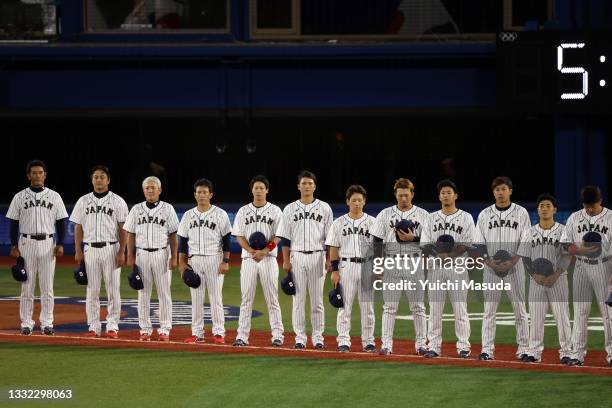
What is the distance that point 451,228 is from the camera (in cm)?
1174

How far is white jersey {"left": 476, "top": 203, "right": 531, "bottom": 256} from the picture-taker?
11.6 meters

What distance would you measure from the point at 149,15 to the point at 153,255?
11.5 meters

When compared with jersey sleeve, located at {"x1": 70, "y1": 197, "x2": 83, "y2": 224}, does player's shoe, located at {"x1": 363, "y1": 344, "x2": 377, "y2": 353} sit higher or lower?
lower

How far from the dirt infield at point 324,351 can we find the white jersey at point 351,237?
1.02m

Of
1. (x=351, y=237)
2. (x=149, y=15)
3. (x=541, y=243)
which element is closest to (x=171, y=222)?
(x=351, y=237)

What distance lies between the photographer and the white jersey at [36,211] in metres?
13.2

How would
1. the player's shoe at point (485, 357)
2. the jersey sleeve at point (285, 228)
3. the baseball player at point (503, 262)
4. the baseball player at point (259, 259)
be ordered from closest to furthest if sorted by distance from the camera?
the baseball player at point (503, 262)
the player's shoe at point (485, 357)
the jersey sleeve at point (285, 228)
the baseball player at point (259, 259)

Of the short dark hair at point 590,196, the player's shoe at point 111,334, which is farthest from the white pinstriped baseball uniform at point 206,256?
the short dark hair at point 590,196

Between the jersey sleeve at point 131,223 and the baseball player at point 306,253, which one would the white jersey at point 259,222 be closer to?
the baseball player at point 306,253

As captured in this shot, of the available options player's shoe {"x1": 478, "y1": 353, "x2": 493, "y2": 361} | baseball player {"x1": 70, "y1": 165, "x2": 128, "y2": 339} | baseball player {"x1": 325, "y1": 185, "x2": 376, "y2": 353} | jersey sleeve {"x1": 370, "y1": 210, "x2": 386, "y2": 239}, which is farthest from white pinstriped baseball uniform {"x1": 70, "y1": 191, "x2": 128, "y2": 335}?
player's shoe {"x1": 478, "y1": 353, "x2": 493, "y2": 361}

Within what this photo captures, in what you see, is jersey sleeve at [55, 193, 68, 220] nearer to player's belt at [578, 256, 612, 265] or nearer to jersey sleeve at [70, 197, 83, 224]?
jersey sleeve at [70, 197, 83, 224]

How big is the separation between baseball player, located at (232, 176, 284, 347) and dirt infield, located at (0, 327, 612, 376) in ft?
0.93

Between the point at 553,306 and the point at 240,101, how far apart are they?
12.8m

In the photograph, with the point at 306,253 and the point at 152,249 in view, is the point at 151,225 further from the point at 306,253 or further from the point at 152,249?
the point at 306,253
